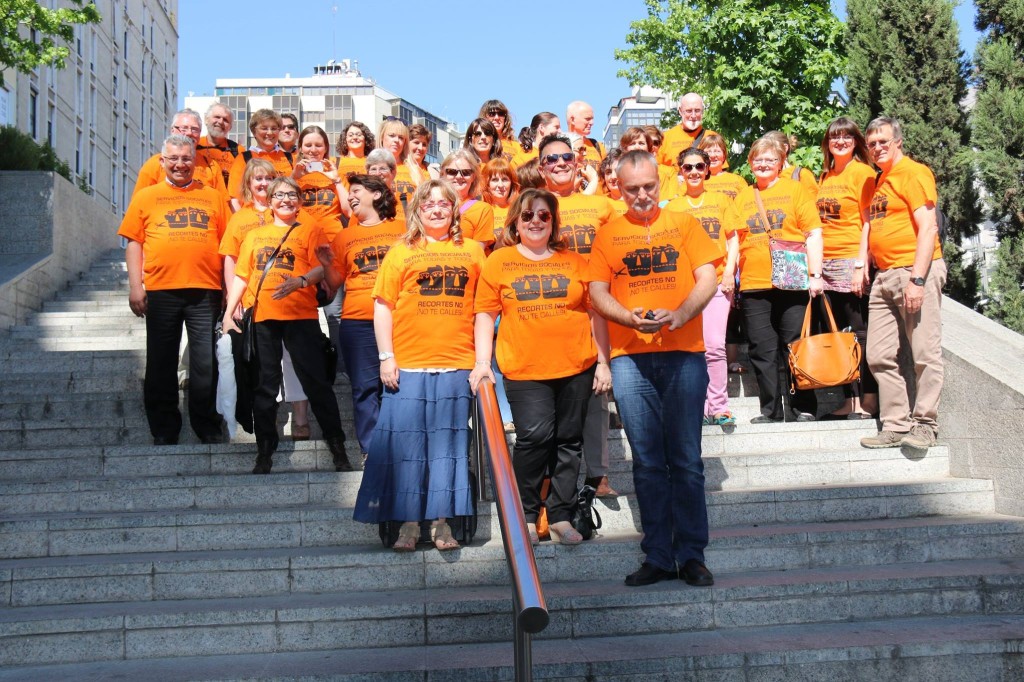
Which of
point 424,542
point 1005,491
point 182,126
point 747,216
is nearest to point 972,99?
point 747,216

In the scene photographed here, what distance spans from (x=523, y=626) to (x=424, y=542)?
8.38 feet

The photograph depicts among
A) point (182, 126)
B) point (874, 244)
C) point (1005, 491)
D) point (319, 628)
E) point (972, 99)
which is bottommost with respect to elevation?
point (319, 628)

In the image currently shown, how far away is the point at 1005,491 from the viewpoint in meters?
6.22

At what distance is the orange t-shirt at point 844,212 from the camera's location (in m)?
7.57

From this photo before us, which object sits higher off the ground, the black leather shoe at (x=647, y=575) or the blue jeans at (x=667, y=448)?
the blue jeans at (x=667, y=448)

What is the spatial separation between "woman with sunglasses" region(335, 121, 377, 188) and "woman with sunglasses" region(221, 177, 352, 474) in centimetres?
176

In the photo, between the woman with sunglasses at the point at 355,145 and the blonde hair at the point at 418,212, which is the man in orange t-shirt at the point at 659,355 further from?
the woman with sunglasses at the point at 355,145

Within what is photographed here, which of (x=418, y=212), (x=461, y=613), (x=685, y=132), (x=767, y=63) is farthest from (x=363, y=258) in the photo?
(x=767, y=63)

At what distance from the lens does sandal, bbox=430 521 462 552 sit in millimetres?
5277

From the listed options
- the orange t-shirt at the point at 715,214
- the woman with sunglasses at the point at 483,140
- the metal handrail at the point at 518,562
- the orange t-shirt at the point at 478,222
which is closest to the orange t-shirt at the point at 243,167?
the woman with sunglasses at the point at 483,140

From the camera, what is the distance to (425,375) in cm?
552

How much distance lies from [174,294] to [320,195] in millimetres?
1469

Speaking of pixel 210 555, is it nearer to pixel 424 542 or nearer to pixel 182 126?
pixel 424 542

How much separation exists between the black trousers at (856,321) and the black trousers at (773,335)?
0.25 m
